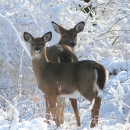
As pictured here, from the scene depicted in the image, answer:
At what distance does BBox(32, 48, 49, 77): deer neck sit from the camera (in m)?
7.24

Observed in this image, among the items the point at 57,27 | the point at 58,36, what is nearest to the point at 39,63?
the point at 57,27

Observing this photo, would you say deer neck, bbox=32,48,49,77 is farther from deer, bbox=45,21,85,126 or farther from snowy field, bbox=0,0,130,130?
snowy field, bbox=0,0,130,130

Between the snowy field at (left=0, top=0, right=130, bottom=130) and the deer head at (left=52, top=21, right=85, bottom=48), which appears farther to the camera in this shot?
the deer head at (left=52, top=21, right=85, bottom=48)

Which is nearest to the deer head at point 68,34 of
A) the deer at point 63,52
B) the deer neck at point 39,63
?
the deer at point 63,52

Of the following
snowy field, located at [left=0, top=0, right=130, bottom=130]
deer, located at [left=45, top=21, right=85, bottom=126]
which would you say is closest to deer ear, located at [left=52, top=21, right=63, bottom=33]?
deer, located at [left=45, top=21, right=85, bottom=126]

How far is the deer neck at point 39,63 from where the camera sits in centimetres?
724

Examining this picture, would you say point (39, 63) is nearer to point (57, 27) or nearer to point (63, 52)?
point (63, 52)

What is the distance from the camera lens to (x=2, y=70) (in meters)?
9.76

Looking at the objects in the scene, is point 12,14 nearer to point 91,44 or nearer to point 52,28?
point 52,28

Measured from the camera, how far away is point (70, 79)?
259 inches

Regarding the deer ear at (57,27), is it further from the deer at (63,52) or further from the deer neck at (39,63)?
the deer neck at (39,63)

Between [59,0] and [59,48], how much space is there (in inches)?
105

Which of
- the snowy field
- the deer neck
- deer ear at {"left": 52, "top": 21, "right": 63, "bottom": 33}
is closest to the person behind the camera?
the deer neck

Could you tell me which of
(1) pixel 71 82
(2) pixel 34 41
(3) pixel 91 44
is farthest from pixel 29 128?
(3) pixel 91 44
